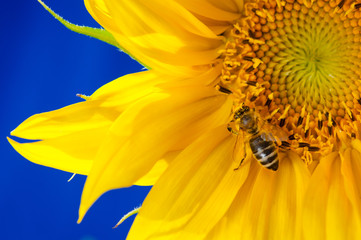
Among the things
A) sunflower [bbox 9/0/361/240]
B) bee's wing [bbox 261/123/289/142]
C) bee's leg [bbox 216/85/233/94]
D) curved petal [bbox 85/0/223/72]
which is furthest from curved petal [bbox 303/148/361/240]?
curved petal [bbox 85/0/223/72]

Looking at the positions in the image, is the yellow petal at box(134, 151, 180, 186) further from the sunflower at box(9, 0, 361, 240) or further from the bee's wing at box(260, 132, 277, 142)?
the bee's wing at box(260, 132, 277, 142)

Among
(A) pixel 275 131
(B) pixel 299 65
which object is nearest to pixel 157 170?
(A) pixel 275 131

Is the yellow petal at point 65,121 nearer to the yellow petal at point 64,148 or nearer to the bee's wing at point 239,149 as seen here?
the yellow petal at point 64,148

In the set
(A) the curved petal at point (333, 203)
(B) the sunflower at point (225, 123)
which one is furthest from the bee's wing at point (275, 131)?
(A) the curved petal at point (333, 203)

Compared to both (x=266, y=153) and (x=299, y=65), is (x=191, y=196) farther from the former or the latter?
(x=299, y=65)

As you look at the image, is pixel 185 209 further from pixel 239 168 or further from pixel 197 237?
pixel 239 168

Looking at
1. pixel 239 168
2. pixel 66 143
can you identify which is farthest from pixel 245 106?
pixel 66 143
